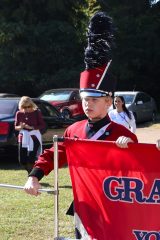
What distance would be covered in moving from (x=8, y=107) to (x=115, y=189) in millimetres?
8946

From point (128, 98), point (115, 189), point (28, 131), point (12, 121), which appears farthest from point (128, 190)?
point (128, 98)

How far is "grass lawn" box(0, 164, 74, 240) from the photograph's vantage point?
6.16 metres

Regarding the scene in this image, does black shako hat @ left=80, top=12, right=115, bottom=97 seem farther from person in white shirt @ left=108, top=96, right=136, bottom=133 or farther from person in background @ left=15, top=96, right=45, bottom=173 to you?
person in background @ left=15, top=96, right=45, bottom=173

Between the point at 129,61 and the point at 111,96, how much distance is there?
30.3 metres

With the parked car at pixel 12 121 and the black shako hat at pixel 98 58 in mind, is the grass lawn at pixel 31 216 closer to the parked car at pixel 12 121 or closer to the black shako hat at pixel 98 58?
the parked car at pixel 12 121

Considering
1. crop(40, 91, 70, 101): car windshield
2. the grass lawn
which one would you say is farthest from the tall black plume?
crop(40, 91, 70, 101): car windshield

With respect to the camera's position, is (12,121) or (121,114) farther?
(12,121)

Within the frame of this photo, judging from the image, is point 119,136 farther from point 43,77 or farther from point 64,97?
point 43,77

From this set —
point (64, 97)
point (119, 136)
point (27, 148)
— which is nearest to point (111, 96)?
point (119, 136)

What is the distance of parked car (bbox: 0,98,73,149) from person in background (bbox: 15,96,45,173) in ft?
4.05

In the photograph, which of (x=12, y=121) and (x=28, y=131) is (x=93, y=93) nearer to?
(x=28, y=131)

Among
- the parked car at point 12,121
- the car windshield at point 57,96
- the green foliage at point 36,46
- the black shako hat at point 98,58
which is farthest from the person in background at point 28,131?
the green foliage at point 36,46

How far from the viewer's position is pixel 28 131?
10141 mm

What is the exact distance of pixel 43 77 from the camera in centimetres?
3058
